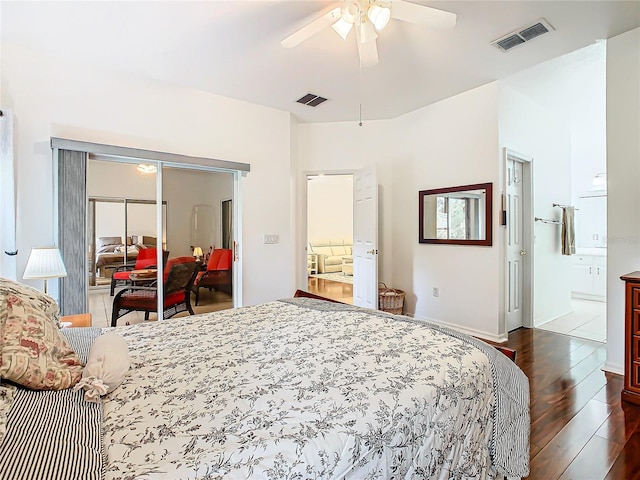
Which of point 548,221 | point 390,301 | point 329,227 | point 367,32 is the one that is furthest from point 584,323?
point 329,227

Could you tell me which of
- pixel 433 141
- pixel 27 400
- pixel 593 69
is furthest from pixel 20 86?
pixel 593 69

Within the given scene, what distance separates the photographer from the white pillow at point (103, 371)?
3.28ft

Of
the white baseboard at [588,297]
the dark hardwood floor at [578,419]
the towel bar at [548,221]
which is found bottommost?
the dark hardwood floor at [578,419]

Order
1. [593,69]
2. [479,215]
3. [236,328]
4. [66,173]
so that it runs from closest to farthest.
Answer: [236,328], [66,173], [593,69], [479,215]

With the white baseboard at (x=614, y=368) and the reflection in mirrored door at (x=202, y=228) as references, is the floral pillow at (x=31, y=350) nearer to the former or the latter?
the reflection in mirrored door at (x=202, y=228)

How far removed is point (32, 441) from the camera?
0.73 meters

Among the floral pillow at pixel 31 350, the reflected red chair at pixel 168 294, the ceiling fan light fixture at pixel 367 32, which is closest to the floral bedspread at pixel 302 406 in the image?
the floral pillow at pixel 31 350

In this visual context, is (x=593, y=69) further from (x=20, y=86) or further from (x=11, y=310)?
(x=20, y=86)

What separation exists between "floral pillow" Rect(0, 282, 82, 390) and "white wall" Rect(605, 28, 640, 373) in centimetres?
349

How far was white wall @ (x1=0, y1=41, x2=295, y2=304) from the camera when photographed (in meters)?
2.67

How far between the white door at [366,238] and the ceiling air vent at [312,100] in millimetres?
1006

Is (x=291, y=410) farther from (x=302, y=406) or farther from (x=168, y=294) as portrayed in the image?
(x=168, y=294)

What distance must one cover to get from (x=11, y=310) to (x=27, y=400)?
0.99ft

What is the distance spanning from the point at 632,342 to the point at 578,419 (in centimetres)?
71
